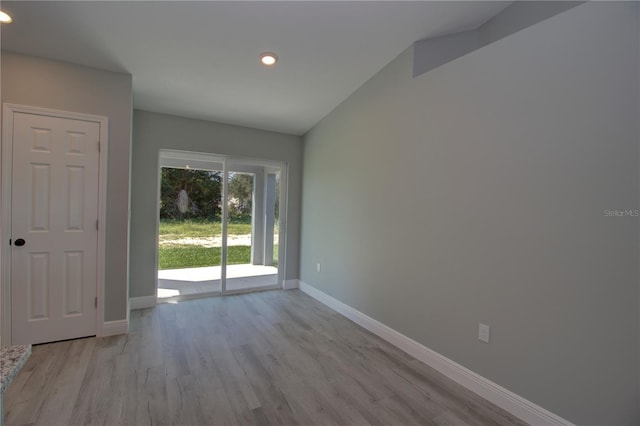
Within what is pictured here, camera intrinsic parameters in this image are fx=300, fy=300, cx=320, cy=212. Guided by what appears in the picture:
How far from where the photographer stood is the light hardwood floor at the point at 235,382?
6.24ft

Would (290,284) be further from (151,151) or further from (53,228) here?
(53,228)

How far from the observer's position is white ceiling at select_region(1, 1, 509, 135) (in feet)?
7.34

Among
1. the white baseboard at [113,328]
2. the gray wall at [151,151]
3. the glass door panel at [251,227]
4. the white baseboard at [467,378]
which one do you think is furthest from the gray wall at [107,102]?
the white baseboard at [467,378]

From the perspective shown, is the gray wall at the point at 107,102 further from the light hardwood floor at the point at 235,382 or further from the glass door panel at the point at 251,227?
the glass door panel at the point at 251,227

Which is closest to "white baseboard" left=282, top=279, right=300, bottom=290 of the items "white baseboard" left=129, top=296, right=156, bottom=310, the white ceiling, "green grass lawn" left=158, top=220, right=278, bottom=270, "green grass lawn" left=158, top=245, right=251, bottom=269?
"green grass lawn" left=158, top=220, right=278, bottom=270

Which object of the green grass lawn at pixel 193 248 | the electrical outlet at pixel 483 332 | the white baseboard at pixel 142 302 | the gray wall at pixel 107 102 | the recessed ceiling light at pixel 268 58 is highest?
the recessed ceiling light at pixel 268 58

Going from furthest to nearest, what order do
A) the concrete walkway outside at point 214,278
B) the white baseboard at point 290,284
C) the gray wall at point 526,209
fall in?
the white baseboard at point 290,284 → the concrete walkway outside at point 214,278 → the gray wall at point 526,209

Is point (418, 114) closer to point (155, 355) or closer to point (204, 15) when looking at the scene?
point (204, 15)

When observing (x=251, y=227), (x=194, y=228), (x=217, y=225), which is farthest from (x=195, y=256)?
(x=251, y=227)

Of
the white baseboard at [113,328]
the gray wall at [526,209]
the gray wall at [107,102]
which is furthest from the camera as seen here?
the white baseboard at [113,328]

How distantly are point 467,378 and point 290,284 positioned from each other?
2.97 m

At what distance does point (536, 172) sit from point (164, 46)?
307 centimetres

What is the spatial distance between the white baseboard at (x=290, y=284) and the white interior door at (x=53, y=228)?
2.45m

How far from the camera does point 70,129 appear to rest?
2.77 m
